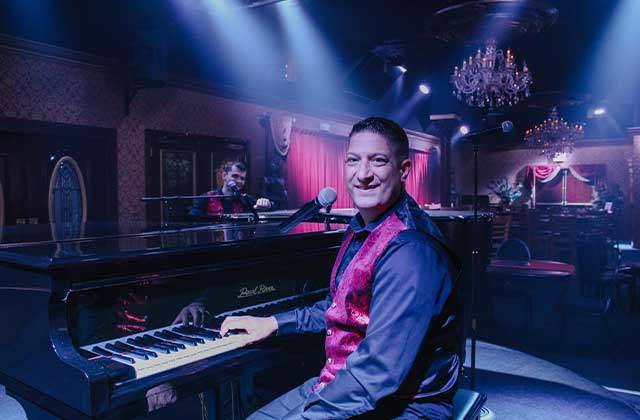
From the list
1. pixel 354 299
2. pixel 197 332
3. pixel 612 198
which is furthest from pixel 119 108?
pixel 612 198

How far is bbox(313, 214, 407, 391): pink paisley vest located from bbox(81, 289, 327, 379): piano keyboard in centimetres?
37

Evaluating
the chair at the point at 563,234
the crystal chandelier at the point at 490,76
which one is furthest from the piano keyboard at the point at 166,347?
the chair at the point at 563,234

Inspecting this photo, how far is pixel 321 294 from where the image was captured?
2.30 meters

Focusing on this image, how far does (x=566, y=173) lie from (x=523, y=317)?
43.7ft

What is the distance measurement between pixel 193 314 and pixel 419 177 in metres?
14.2

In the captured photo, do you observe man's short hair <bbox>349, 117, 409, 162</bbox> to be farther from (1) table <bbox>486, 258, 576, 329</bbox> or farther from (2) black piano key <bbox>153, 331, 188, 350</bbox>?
(1) table <bbox>486, 258, 576, 329</bbox>

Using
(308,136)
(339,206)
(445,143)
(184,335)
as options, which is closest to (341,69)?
(308,136)

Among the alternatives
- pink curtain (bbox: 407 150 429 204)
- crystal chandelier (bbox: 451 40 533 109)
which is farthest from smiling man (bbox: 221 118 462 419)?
pink curtain (bbox: 407 150 429 204)

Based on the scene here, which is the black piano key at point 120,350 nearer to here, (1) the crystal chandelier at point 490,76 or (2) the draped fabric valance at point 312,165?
(1) the crystal chandelier at point 490,76

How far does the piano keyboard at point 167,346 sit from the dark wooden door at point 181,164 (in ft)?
16.7

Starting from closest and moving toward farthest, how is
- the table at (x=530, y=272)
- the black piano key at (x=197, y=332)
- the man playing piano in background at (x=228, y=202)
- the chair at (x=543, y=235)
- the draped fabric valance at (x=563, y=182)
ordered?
the black piano key at (x=197, y=332) → the table at (x=530, y=272) → the man playing piano in background at (x=228, y=202) → the chair at (x=543, y=235) → the draped fabric valance at (x=563, y=182)

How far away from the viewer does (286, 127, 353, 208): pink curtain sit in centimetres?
968

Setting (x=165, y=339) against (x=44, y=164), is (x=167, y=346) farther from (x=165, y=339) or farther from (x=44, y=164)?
(x=44, y=164)

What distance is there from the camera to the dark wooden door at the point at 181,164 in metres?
6.88
